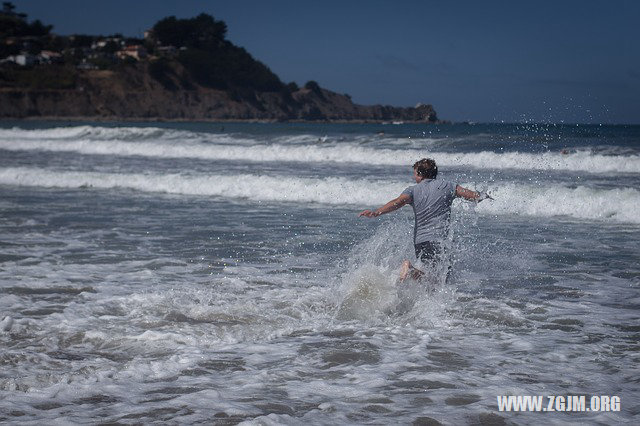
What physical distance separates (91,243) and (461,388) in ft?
24.4

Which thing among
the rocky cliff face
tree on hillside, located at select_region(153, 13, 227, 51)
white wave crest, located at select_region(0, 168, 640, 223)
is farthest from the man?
tree on hillside, located at select_region(153, 13, 227, 51)

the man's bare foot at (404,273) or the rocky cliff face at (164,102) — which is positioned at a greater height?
the rocky cliff face at (164,102)

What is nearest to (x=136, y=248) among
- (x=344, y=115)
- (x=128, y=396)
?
(x=128, y=396)

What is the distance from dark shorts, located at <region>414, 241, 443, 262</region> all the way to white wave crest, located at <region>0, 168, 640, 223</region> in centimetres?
806

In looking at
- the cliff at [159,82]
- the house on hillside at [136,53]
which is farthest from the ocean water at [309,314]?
the house on hillside at [136,53]

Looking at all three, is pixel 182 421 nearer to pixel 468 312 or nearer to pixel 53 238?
A: pixel 468 312

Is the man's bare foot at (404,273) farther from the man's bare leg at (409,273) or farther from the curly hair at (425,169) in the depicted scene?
the curly hair at (425,169)

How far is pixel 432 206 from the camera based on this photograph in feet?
22.6

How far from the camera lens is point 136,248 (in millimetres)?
9891

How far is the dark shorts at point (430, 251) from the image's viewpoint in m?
6.84

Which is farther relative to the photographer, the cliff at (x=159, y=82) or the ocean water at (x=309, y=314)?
the cliff at (x=159, y=82)

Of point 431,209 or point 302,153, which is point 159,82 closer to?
point 302,153

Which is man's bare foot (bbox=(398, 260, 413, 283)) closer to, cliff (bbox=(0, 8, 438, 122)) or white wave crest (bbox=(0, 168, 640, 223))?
white wave crest (bbox=(0, 168, 640, 223))

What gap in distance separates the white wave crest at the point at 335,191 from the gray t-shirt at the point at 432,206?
7.93 meters
